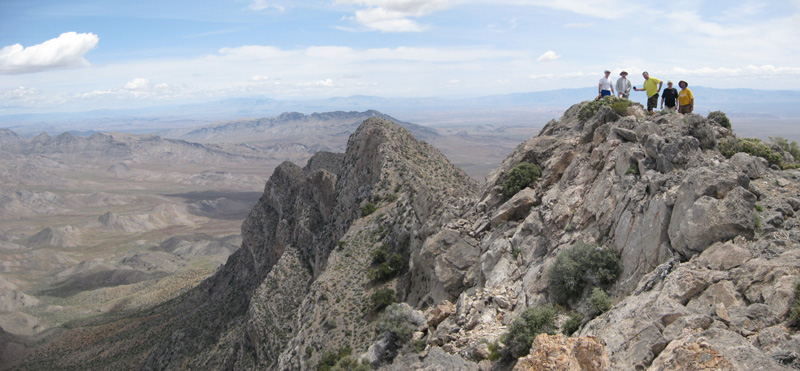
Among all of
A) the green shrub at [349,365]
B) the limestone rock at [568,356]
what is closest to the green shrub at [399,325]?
the green shrub at [349,365]

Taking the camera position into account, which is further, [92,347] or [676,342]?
[92,347]

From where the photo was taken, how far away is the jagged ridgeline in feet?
36.2

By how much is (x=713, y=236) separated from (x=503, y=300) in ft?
24.4

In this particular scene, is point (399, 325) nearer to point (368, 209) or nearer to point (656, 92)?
point (656, 92)

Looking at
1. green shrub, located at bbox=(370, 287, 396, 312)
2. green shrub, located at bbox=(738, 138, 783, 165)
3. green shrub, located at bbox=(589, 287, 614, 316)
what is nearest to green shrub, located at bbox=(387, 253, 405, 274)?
green shrub, located at bbox=(370, 287, 396, 312)

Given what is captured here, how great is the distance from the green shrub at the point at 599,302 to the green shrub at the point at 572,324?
1.81ft

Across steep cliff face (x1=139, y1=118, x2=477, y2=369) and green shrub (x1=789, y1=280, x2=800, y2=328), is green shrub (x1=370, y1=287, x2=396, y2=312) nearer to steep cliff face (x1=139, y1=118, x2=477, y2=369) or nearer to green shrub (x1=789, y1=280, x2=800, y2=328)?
steep cliff face (x1=139, y1=118, x2=477, y2=369)

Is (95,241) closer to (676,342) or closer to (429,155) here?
(429,155)

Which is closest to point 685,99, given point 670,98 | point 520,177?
point 670,98

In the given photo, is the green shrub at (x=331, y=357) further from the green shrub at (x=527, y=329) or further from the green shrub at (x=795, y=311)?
the green shrub at (x=795, y=311)

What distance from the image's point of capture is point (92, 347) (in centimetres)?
6981

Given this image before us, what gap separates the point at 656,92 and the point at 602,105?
2589mm

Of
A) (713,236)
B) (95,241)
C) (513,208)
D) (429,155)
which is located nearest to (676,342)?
(713,236)

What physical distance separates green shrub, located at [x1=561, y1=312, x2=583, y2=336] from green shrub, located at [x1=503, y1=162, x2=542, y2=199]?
10.5 meters
